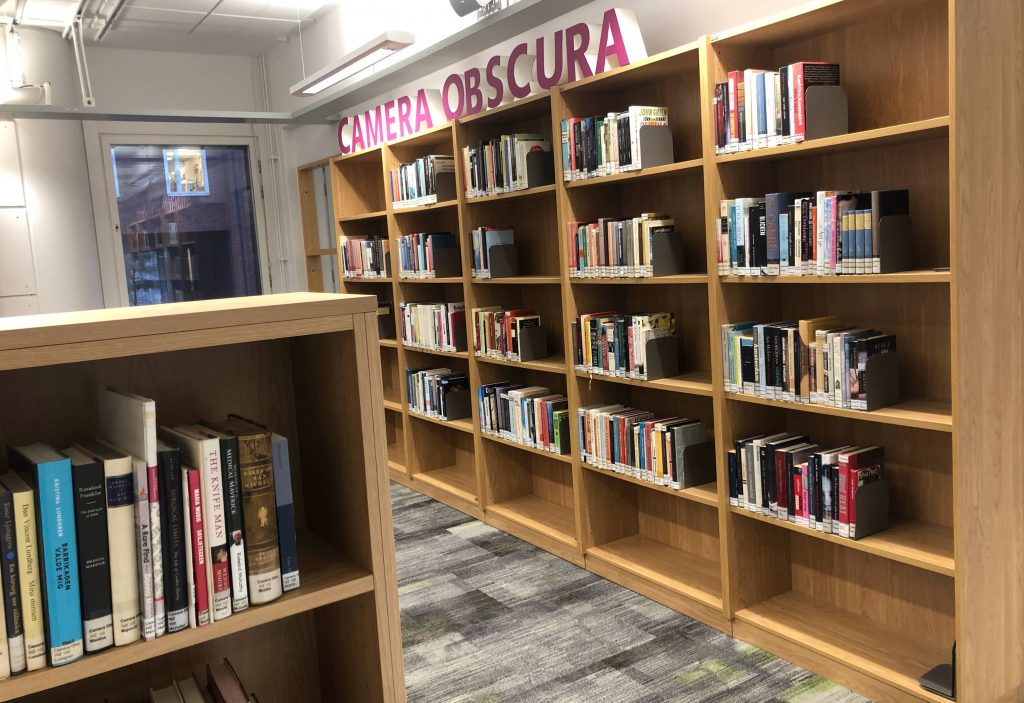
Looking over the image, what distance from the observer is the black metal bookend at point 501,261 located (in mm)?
4199

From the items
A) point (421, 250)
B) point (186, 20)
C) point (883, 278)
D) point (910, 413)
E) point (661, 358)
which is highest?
point (186, 20)

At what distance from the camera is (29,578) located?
1014mm

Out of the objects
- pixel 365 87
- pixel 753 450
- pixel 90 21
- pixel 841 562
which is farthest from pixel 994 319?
pixel 90 21

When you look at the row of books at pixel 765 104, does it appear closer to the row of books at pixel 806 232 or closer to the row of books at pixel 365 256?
the row of books at pixel 806 232

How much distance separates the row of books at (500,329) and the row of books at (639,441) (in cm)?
60

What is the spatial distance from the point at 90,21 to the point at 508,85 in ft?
11.2

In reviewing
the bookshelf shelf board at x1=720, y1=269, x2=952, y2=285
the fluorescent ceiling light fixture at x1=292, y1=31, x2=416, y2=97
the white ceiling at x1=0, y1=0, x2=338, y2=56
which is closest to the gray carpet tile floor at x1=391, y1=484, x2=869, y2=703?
the bookshelf shelf board at x1=720, y1=269, x2=952, y2=285

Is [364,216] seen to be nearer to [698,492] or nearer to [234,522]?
[698,492]

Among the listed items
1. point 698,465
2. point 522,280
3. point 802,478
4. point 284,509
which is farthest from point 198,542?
point 522,280

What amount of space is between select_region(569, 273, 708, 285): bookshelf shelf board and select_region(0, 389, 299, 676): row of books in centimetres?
216

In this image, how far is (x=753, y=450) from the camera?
294cm

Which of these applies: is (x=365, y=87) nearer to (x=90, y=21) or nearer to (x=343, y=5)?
(x=343, y=5)

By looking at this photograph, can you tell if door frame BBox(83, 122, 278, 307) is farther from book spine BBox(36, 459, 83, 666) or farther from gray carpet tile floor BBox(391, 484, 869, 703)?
book spine BBox(36, 459, 83, 666)

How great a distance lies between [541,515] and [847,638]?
1789 millimetres
